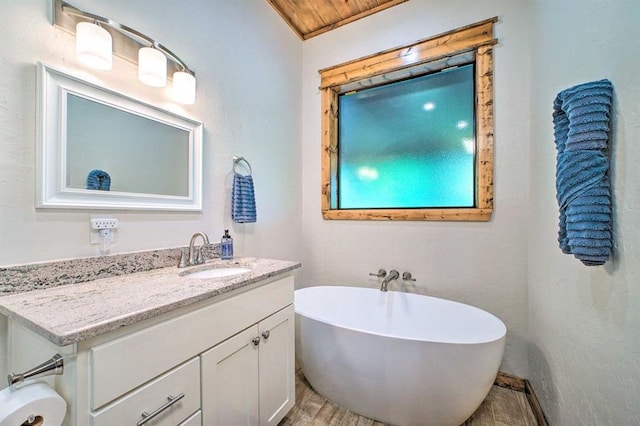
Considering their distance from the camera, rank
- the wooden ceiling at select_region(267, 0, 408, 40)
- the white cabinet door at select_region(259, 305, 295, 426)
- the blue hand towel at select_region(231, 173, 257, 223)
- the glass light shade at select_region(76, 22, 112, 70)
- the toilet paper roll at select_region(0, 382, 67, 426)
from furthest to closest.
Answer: the wooden ceiling at select_region(267, 0, 408, 40), the blue hand towel at select_region(231, 173, 257, 223), the white cabinet door at select_region(259, 305, 295, 426), the glass light shade at select_region(76, 22, 112, 70), the toilet paper roll at select_region(0, 382, 67, 426)

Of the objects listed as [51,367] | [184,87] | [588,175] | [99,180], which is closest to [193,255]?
[99,180]

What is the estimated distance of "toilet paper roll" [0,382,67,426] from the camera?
574mm

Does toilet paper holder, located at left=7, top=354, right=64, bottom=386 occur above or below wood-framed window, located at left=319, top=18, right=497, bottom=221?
below

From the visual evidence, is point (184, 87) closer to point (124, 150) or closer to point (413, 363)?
point (124, 150)

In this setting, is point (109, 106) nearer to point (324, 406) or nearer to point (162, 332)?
point (162, 332)

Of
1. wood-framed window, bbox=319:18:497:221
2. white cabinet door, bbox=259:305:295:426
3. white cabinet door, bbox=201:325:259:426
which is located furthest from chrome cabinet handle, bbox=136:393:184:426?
wood-framed window, bbox=319:18:497:221

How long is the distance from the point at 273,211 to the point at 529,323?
1985mm

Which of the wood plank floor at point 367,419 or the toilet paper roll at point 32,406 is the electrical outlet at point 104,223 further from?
the wood plank floor at point 367,419

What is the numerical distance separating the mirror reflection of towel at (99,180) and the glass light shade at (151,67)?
19.3 inches

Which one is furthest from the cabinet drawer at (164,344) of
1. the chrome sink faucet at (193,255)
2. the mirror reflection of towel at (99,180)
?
the mirror reflection of towel at (99,180)

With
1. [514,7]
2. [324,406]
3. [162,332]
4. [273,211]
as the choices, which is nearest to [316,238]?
[273,211]

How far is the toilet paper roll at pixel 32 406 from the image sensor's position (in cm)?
57

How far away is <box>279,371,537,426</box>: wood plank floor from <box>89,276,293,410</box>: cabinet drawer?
80 cm

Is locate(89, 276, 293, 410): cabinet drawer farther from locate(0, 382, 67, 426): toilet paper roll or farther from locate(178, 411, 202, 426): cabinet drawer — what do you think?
locate(178, 411, 202, 426): cabinet drawer
